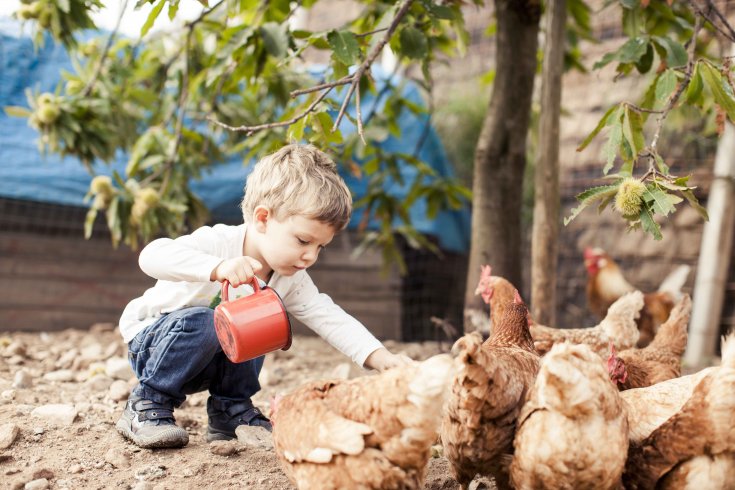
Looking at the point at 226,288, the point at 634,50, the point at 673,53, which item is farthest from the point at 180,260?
the point at 673,53

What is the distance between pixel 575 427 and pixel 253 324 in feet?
2.70

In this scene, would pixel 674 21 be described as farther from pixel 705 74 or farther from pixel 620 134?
pixel 620 134

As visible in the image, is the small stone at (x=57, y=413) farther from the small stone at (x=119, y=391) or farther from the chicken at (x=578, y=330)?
the chicken at (x=578, y=330)

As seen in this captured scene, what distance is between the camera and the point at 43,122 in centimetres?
326

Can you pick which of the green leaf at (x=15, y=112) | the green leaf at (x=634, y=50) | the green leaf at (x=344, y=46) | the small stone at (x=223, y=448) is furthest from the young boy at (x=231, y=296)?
the green leaf at (x=15, y=112)

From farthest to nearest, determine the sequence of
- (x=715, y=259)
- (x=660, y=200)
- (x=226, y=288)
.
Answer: (x=715, y=259)
(x=226, y=288)
(x=660, y=200)

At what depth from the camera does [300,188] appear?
1.93 m

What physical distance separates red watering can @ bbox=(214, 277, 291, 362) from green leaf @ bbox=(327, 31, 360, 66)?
2.97ft

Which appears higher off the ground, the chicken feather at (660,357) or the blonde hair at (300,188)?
the blonde hair at (300,188)

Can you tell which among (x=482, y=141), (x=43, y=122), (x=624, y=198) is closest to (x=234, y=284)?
(x=624, y=198)

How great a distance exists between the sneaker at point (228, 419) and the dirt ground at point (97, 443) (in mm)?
65

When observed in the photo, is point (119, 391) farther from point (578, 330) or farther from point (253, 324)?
point (578, 330)

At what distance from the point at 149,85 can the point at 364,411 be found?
3.21m

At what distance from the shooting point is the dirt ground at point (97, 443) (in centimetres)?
177
